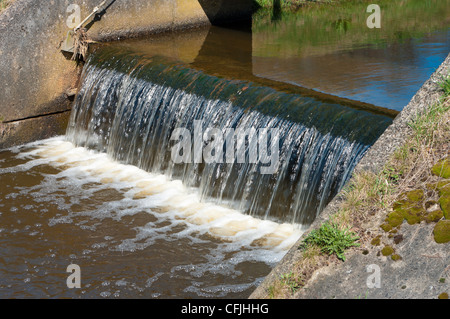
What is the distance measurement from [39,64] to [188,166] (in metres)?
3.34

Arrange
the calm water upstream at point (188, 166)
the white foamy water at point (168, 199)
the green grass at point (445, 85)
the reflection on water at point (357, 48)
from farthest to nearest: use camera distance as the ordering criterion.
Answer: the reflection on water at point (357, 48), the white foamy water at point (168, 199), the calm water upstream at point (188, 166), the green grass at point (445, 85)

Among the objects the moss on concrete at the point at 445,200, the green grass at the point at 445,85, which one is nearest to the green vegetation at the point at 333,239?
the moss on concrete at the point at 445,200

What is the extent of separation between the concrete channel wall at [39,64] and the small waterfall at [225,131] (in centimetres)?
36

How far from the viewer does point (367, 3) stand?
13.8m

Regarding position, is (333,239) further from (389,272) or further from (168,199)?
(168,199)

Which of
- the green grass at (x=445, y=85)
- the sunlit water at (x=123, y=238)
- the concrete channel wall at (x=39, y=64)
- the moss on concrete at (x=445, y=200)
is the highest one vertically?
the concrete channel wall at (x=39, y=64)

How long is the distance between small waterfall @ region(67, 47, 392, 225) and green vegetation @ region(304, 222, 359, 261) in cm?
177

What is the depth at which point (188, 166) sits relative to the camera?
7652 mm

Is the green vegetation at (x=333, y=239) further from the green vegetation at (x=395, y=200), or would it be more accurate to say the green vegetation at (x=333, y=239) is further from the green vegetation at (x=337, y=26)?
the green vegetation at (x=337, y=26)

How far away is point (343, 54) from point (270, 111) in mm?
3428

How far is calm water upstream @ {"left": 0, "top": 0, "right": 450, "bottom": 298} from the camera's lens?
19.1 feet

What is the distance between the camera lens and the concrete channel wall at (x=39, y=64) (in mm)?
9102
